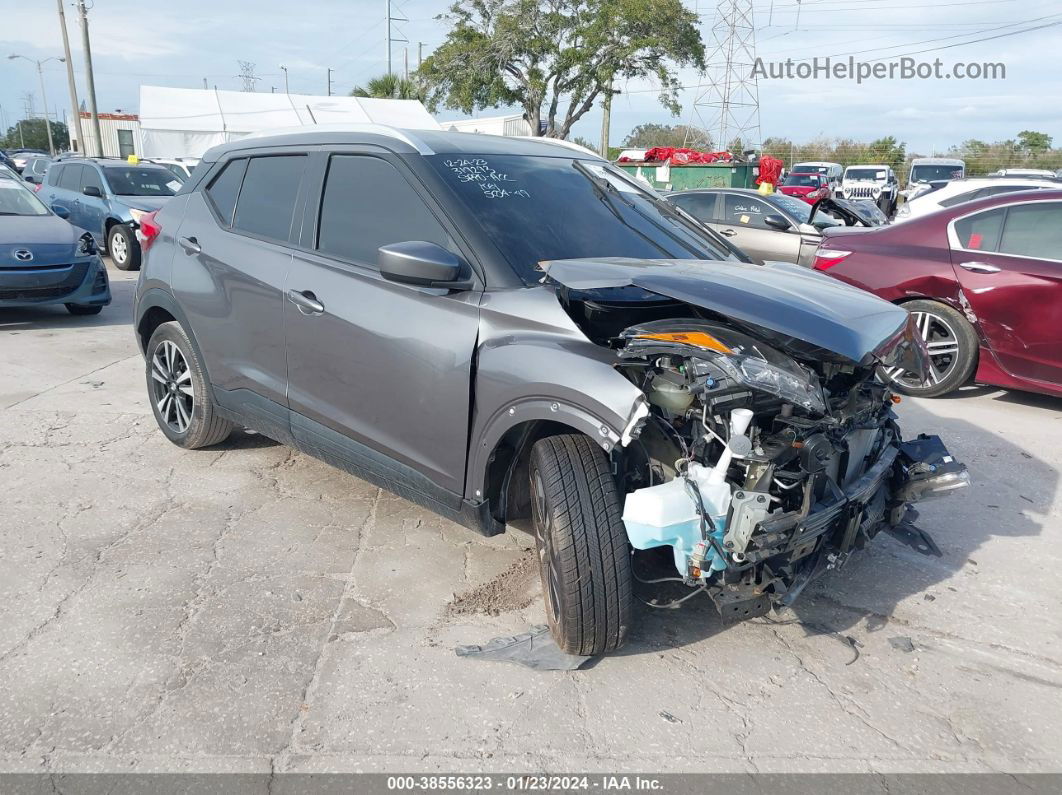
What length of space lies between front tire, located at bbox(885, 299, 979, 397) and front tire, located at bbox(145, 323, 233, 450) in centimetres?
489

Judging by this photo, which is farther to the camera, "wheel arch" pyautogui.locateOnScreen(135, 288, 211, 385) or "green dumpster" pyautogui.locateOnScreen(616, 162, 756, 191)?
"green dumpster" pyautogui.locateOnScreen(616, 162, 756, 191)

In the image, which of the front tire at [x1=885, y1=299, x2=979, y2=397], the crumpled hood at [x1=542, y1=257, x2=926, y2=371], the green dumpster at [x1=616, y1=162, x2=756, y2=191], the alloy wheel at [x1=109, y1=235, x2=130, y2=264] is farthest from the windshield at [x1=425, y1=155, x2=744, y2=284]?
the green dumpster at [x1=616, y1=162, x2=756, y2=191]

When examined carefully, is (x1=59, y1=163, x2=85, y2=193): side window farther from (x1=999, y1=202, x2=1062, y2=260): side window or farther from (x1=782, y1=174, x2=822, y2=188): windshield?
(x1=782, y1=174, x2=822, y2=188): windshield

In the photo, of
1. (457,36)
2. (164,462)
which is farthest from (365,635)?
(457,36)

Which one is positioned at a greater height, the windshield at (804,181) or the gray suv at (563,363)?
the gray suv at (563,363)

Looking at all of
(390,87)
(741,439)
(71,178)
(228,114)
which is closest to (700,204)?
(741,439)

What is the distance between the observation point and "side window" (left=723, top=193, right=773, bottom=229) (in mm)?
11422

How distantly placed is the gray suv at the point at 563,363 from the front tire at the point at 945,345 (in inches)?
120

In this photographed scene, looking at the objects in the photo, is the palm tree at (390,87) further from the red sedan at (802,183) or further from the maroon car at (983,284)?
the maroon car at (983,284)

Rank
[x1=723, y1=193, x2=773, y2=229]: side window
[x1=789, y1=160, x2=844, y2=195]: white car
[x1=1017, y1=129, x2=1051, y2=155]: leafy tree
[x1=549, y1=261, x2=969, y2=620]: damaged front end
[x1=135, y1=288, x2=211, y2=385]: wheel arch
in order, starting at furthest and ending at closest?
[x1=1017, y1=129, x2=1051, y2=155]: leafy tree, [x1=789, y1=160, x2=844, y2=195]: white car, [x1=723, y1=193, x2=773, y2=229]: side window, [x1=135, y1=288, x2=211, y2=385]: wheel arch, [x1=549, y1=261, x2=969, y2=620]: damaged front end

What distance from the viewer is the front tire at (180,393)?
4699 mm

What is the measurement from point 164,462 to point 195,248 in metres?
1.33

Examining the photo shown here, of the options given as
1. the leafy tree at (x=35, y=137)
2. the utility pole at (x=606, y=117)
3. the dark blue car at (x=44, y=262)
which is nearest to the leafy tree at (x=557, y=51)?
the utility pole at (x=606, y=117)

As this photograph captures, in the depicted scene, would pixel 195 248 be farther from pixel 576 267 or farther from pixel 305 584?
pixel 576 267
